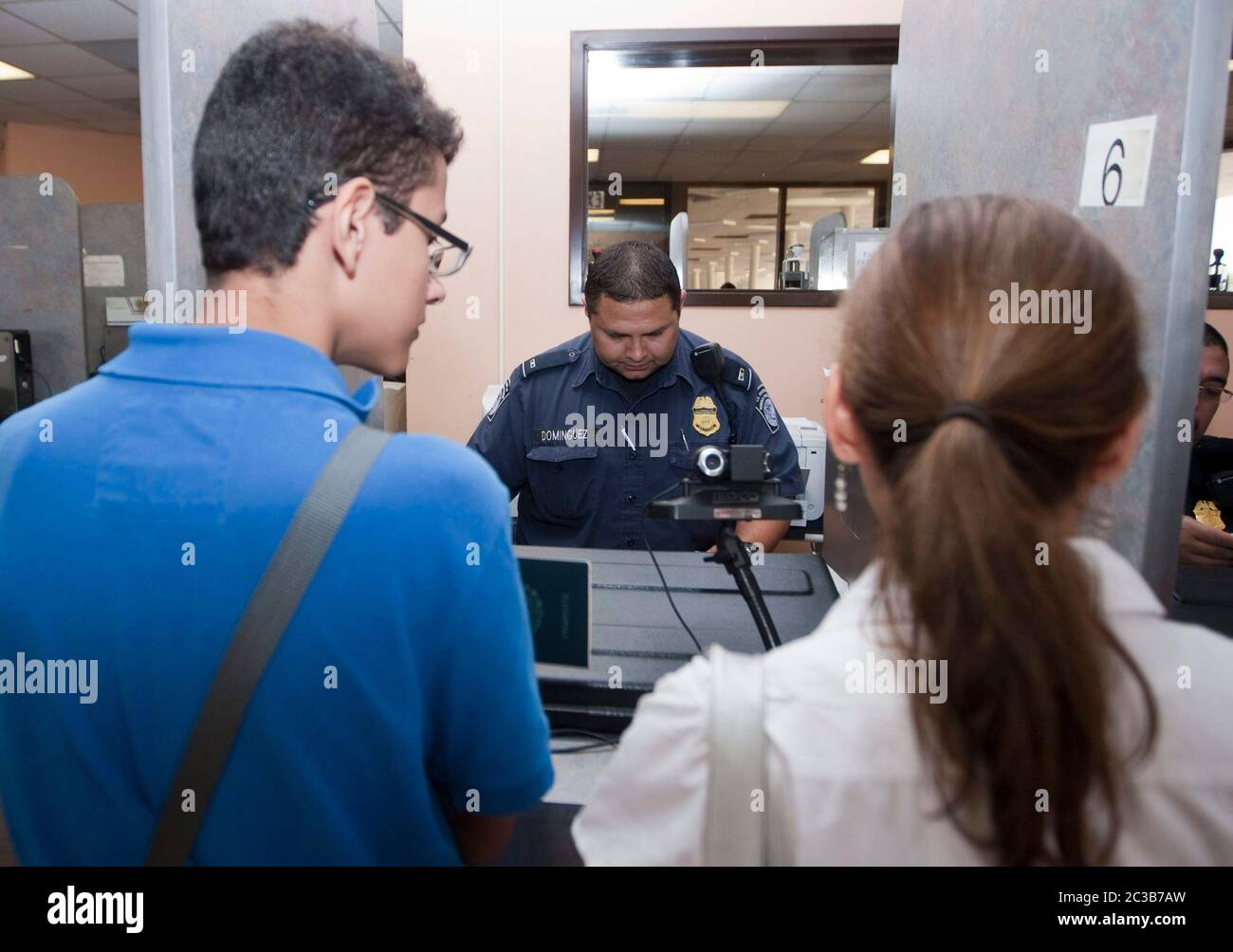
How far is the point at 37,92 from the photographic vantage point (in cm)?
535

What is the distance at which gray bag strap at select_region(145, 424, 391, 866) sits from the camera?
21.1 inches

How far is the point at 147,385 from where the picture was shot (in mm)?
588

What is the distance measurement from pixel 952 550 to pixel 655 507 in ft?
1.10

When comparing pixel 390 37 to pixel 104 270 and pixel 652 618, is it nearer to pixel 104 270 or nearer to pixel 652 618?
pixel 104 270

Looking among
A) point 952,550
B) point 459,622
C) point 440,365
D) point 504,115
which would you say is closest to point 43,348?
point 440,365

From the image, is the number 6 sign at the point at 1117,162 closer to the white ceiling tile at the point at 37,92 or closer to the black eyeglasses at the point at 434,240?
the black eyeglasses at the point at 434,240

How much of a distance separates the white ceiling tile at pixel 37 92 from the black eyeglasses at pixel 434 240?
590cm

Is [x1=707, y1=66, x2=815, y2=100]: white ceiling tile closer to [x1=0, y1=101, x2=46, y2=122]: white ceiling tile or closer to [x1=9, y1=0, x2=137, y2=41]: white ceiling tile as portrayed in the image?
[x1=9, y1=0, x2=137, y2=41]: white ceiling tile

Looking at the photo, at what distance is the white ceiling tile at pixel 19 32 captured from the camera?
4121 millimetres

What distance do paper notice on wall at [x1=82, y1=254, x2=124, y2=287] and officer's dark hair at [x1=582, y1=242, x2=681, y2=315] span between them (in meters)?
2.88

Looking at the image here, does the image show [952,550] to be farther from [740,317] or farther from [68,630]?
[740,317]

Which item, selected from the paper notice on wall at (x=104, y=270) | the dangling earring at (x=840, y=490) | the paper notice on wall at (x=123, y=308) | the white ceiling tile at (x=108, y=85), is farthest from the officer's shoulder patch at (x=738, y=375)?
the white ceiling tile at (x=108, y=85)

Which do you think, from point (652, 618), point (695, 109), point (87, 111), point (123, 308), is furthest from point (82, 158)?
point (652, 618)

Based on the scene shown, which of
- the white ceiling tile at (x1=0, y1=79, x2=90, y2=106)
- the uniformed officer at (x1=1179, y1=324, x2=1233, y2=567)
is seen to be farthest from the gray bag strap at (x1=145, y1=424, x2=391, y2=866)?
the white ceiling tile at (x1=0, y1=79, x2=90, y2=106)
